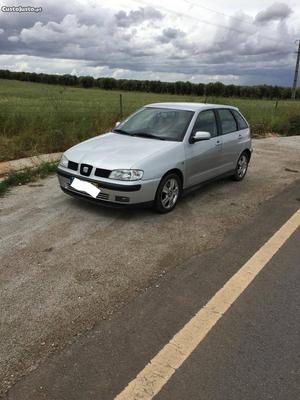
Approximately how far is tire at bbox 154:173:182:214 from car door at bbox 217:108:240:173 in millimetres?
1483

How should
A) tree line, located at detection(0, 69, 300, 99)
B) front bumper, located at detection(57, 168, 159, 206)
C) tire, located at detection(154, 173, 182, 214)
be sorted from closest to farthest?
front bumper, located at detection(57, 168, 159, 206) < tire, located at detection(154, 173, 182, 214) < tree line, located at detection(0, 69, 300, 99)

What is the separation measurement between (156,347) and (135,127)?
424 cm

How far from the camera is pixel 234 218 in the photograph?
18.6 feet

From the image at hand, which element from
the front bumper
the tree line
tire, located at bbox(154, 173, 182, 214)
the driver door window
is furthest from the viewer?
the tree line

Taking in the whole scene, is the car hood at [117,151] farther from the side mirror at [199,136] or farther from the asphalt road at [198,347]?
the asphalt road at [198,347]

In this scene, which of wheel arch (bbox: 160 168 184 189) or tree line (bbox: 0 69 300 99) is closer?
wheel arch (bbox: 160 168 184 189)

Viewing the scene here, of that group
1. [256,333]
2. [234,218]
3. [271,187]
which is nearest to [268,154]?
[271,187]

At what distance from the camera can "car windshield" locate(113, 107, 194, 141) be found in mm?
6051

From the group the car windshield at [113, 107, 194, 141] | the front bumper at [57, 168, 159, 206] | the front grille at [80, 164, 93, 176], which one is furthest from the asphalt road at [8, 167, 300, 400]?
the car windshield at [113, 107, 194, 141]

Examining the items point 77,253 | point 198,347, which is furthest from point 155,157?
point 198,347

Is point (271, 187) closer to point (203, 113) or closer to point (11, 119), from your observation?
point (203, 113)

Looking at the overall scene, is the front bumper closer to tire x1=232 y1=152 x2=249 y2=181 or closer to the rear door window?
the rear door window

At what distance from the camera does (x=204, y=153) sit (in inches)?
249

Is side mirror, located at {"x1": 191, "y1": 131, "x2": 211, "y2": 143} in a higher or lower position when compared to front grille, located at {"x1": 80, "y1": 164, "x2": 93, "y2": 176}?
higher
